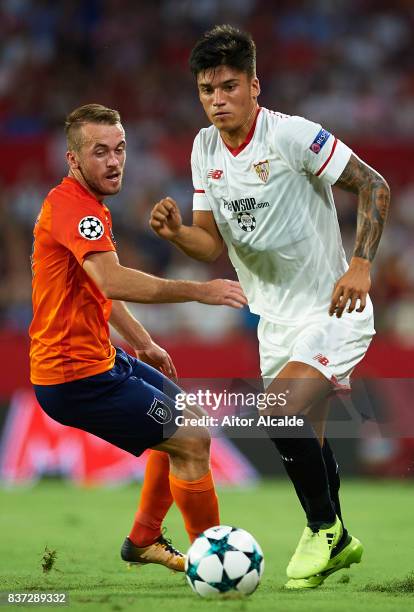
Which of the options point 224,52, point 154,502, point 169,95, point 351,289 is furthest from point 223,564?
point 169,95

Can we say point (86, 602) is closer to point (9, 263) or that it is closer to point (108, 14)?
point (9, 263)

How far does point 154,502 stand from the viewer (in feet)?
19.6

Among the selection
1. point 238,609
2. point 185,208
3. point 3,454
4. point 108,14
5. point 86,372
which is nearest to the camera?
point 238,609

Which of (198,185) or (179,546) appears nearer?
(198,185)

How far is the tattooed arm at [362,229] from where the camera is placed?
5.28 m

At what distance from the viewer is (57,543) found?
736cm

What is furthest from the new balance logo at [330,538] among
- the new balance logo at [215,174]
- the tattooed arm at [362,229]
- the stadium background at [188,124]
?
the stadium background at [188,124]

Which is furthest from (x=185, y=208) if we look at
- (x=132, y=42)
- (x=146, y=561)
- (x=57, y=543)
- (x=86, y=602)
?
(x=86, y=602)

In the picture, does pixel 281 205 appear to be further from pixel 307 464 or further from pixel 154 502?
pixel 154 502

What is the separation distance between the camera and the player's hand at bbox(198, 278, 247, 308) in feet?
16.5

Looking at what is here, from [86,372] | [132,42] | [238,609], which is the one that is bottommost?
[238,609]

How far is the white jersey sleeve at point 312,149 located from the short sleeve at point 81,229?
989 millimetres

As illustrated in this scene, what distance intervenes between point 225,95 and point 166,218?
0.69 meters

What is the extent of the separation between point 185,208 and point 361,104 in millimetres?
3382
